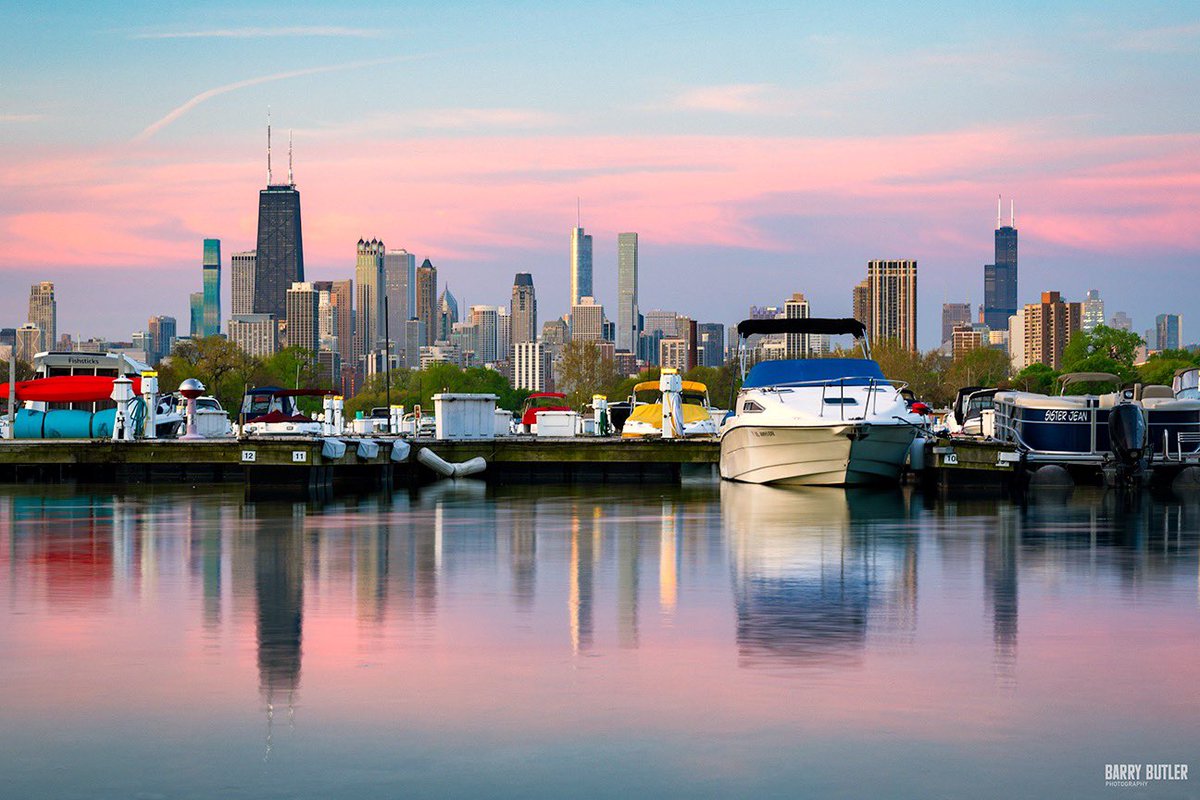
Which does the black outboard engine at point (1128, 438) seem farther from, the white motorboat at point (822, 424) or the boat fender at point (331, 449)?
the boat fender at point (331, 449)

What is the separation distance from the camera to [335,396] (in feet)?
196

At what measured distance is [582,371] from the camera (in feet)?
611

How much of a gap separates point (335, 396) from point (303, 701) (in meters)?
49.5

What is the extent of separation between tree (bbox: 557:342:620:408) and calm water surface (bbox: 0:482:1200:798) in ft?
526

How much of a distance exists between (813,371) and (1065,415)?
8.64 meters

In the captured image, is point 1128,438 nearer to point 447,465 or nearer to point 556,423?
point 447,465

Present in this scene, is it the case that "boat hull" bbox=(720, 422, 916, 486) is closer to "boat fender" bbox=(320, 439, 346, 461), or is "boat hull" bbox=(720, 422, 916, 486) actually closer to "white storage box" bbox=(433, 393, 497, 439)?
"white storage box" bbox=(433, 393, 497, 439)

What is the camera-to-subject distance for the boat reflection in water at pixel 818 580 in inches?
528

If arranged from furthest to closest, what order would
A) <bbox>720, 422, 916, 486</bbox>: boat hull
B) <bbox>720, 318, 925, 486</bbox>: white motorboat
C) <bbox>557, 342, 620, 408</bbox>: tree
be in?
<bbox>557, 342, 620, 408</bbox>: tree
<bbox>720, 318, 925, 486</bbox>: white motorboat
<bbox>720, 422, 916, 486</bbox>: boat hull

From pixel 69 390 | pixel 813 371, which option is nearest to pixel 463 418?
pixel 813 371

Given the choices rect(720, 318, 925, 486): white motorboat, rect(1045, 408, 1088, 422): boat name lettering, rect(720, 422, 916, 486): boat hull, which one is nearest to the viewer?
rect(720, 422, 916, 486): boat hull

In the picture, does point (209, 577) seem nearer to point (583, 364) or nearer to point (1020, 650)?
point (1020, 650)

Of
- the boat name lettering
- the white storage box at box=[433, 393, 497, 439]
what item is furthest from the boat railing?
the white storage box at box=[433, 393, 497, 439]

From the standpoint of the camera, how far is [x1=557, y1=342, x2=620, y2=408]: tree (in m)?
185
